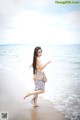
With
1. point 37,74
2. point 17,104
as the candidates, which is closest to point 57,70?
point 37,74

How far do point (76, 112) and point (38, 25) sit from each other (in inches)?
30.3

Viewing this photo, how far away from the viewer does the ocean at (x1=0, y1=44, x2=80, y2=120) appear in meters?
3.05

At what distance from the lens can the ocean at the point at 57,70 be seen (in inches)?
120

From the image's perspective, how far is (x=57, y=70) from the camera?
309 cm

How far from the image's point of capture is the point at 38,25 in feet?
9.98

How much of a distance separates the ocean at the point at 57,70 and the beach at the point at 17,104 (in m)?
0.04

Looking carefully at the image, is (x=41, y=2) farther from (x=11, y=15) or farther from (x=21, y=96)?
(x=21, y=96)

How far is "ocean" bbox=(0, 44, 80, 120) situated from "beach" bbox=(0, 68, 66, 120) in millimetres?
44

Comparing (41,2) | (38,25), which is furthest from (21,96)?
(41,2)

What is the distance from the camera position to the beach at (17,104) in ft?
9.95

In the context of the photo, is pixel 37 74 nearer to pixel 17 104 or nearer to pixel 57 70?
pixel 57 70

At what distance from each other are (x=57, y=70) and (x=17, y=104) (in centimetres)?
43

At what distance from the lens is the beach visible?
9.95ft

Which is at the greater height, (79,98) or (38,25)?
(38,25)
